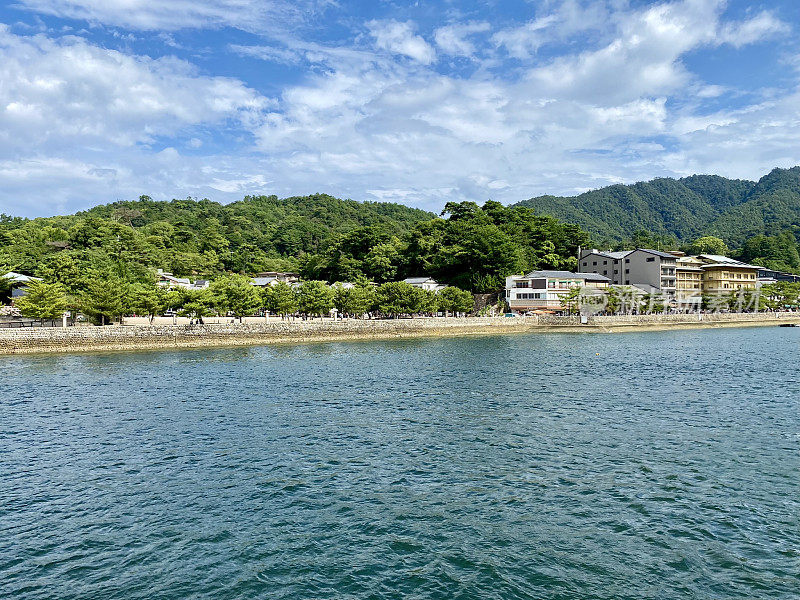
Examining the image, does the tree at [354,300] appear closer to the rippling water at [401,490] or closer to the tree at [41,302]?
the tree at [41,302]

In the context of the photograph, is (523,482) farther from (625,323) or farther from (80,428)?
(625,323)

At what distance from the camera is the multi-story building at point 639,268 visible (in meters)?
85.9

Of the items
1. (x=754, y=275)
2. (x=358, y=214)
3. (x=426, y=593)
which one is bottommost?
(x=426, y=593)

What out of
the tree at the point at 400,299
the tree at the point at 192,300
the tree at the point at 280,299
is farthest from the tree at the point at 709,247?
the tree at the point at 192,300

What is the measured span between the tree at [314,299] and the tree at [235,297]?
18.6 ft

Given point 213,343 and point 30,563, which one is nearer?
point 30,563

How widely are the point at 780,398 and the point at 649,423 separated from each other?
9885 mm

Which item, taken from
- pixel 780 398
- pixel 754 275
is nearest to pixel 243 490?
pixel 780 398

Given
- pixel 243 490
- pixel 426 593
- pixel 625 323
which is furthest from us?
pixel 625 323

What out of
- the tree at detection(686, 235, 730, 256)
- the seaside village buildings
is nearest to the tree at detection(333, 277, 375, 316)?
the seaside village buildings

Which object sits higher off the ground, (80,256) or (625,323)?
(80,256)

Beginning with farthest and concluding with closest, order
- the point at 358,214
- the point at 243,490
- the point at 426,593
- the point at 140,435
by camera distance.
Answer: the point at 358,214, the point at 140,435, the point at 243,490, the point at 426,593

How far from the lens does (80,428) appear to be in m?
20.3

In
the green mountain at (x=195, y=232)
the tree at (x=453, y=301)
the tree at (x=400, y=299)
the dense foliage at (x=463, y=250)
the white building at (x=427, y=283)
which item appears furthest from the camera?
the dense foliage at (x=463, y=250)
